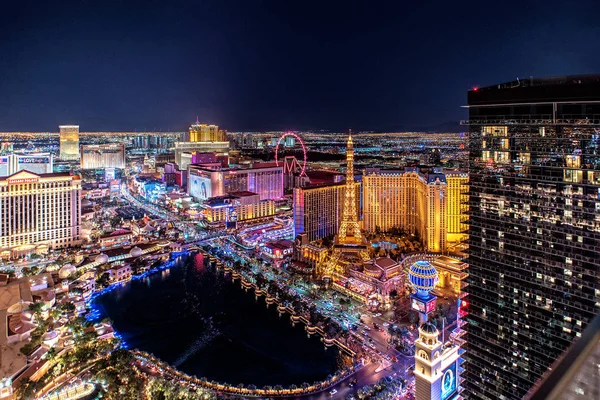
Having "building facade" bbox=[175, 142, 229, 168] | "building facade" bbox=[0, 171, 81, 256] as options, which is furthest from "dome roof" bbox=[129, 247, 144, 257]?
"building facade" bbox=[175, 142, 229, 168]

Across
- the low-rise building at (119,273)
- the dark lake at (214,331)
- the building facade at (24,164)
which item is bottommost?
the dark lake at (214,331)

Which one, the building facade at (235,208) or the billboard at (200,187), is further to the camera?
the billboard at (200,187)

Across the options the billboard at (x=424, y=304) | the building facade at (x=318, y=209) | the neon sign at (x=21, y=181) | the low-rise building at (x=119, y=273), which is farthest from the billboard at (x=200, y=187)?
the billboard at (x=424, y=304)

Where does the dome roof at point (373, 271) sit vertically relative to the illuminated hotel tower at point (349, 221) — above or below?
below

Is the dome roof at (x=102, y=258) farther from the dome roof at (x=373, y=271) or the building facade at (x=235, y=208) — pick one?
the dome roof at (x=373, y=271)

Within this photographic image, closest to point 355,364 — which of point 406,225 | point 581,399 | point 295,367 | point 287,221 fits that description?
point 295,367

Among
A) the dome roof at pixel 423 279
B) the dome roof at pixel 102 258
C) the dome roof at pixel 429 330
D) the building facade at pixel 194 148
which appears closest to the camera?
the dome roof at pixel 429 330
